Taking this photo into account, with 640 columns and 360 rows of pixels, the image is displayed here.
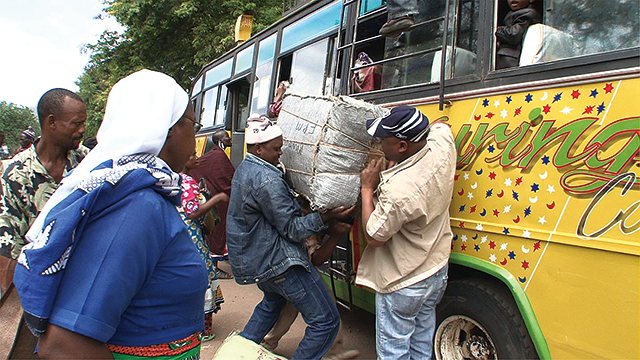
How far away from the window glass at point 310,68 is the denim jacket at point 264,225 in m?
1.62

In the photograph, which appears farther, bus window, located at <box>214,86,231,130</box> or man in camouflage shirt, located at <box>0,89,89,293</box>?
bus window, located at <box>214,86,231,130</box>

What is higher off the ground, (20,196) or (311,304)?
(20,196)

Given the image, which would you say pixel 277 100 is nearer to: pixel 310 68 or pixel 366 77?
pixel 310 68

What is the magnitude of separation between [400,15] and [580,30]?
44.1 inches

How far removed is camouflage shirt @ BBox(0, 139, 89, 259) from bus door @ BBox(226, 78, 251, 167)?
421cm

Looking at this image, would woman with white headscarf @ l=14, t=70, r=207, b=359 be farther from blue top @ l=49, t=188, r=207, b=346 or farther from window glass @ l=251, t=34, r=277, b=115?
window glass @ l=251, t=34, r=277, b=115

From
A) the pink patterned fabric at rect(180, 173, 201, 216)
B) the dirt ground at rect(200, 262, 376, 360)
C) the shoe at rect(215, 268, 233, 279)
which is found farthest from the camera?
the shoe at rect(215, 268, 233, 279)

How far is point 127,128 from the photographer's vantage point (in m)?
1.16

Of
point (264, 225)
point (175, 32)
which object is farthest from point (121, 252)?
point (175, 32)

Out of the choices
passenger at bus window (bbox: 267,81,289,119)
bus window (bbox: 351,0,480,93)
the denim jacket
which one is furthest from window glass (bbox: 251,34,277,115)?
the denim jacket

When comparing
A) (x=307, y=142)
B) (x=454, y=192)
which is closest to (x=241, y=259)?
(x=307, y=142)

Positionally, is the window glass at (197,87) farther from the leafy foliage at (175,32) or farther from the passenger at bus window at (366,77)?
the passenger at bus window at (366,77)

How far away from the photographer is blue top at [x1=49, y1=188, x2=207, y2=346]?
102cm

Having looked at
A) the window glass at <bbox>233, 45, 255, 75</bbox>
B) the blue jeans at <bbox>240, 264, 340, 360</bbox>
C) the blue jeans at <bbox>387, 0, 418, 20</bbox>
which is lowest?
the blue jeans at <bbox>240, 264, 340, 360</bbox>
